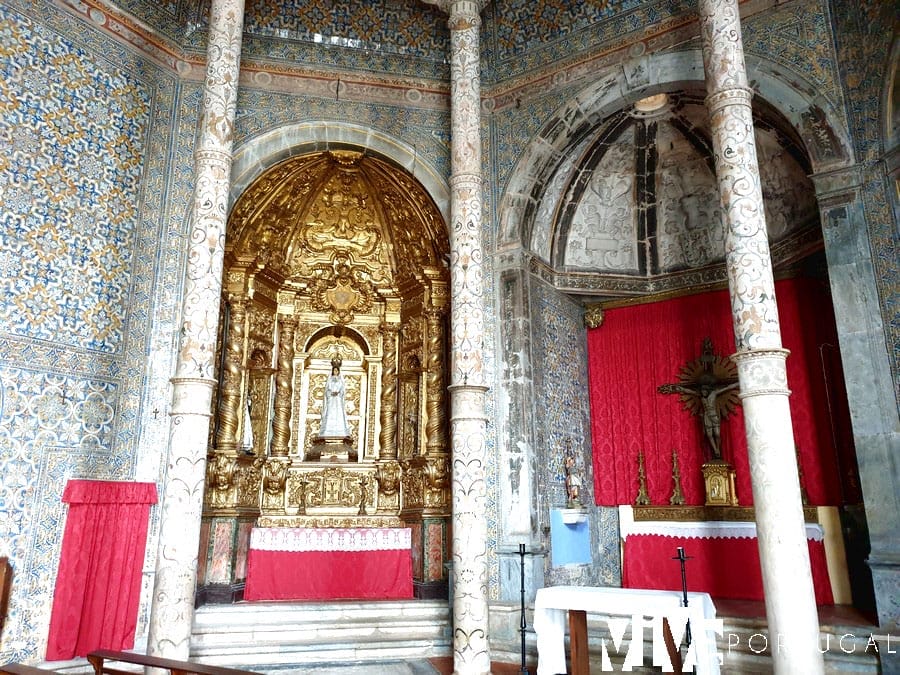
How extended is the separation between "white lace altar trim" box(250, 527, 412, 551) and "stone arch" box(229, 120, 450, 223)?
4.48m

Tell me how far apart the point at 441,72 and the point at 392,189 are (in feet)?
6.15

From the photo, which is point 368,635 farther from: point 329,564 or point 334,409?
point 334,409

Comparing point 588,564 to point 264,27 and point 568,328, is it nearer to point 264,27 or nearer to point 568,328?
point 568,328

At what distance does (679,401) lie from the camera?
33.8ft

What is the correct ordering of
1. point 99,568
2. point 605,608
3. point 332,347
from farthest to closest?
point 332,347, point 99,568, point 605,608

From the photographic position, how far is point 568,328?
34.9ft

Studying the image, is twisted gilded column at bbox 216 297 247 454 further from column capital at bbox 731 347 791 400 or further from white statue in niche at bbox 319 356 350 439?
column capital at bbox 731 347 791 400

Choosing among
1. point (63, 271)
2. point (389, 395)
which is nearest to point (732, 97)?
point (389, 395)

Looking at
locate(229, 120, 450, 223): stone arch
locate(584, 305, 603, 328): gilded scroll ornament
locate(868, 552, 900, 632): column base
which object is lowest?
locate(868, 552, 900, 632): column base

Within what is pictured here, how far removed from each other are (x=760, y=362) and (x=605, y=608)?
2618mm

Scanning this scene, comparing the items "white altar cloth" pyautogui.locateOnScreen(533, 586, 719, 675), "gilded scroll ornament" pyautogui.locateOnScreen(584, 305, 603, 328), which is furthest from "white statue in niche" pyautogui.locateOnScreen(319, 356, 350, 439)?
"white altar cloth" pyautogui.locateOnScreen(533, 586, 719, 675)

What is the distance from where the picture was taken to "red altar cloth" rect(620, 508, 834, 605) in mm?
8539

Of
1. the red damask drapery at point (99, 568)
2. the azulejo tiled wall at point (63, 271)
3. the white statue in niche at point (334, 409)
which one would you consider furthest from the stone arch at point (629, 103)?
the red damask drapery at point (99, 568)

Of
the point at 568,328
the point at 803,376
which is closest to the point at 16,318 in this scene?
the point at 568,328
